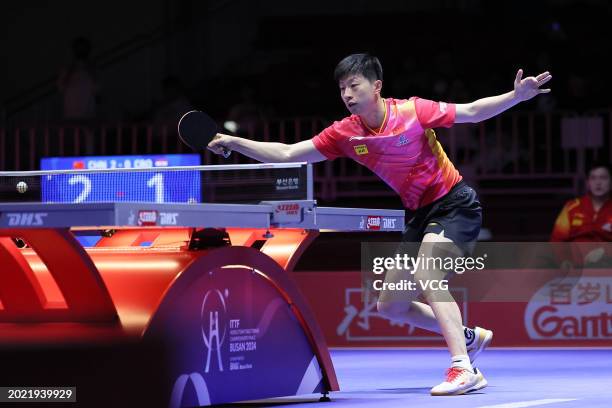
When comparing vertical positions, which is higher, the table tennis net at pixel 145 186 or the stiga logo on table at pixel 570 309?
the table tennis net at pixel 145 186

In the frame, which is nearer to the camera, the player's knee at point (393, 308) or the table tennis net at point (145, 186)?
the table tennis net at point (145, 186)

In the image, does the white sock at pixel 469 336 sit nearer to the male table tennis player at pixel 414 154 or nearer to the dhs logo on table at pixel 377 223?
the male table tennis player at pixel 414 154

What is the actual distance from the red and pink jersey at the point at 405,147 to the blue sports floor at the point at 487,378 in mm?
1076

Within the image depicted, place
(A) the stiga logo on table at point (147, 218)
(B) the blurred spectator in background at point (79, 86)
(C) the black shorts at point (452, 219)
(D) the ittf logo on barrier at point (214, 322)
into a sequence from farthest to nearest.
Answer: (B) the blurred spectator in background at point (79, 86)
(C) the black shorts at point (452, 219)
(D) the ittf logo on barrier at point (214, 322)
(A) the stiga logo on table at point (147, 218)

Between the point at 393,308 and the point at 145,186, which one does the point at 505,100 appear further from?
the point at 145,186

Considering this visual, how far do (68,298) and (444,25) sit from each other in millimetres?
13632

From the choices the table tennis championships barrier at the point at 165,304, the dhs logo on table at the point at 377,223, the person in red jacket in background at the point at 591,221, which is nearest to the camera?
the table tennis championships barrier at the point at 165,304

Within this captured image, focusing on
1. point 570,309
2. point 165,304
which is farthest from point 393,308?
point 570,309

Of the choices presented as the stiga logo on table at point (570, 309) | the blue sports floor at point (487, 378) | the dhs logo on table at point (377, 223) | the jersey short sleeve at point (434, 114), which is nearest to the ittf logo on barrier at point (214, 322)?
the blue sports floor at point (487, 378)

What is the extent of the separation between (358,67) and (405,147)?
48cm

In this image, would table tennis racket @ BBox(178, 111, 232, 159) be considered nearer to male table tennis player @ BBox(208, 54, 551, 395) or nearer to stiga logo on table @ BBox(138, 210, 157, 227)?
male table tennis player @ BBox(208, 54, 551, 395)

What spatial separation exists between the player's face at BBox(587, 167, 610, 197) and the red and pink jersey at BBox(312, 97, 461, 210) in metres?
4.50

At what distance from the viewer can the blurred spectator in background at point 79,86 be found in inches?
597

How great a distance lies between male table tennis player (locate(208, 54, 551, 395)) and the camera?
6.48m
